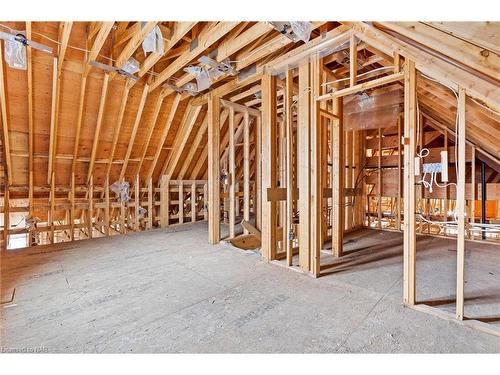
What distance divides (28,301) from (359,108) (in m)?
4.91

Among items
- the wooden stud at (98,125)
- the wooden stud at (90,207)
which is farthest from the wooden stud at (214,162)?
the wooden stud at (90,207)

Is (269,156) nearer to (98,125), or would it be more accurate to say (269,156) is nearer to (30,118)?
(98,125)

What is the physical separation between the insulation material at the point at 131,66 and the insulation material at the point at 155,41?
73cm

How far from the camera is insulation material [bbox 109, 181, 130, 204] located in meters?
5.68

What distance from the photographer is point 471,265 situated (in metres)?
3.17

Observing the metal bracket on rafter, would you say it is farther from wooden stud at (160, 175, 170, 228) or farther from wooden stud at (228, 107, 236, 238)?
wooden stud at (160, 175, 170, 228)

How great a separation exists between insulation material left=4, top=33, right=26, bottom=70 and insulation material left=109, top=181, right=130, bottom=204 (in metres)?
3.14

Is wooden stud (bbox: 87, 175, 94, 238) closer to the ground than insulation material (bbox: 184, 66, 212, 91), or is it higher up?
closer to the ground

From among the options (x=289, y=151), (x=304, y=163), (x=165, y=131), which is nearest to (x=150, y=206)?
(x=165, y=131)

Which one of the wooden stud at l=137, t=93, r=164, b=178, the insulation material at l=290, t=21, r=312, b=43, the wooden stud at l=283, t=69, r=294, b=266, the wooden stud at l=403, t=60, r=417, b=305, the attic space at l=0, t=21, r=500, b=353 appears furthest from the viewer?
the wooden stud at l=137, t=93, r=164, b=178

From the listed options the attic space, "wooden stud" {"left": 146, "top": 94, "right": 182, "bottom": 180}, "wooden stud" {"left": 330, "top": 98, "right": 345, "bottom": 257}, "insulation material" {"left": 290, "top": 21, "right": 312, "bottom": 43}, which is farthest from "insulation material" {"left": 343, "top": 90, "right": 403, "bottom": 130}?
"wooden stud" {"left": 146, "top": 94, "right": 182, "bottom": 180}

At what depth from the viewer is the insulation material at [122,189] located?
568cm

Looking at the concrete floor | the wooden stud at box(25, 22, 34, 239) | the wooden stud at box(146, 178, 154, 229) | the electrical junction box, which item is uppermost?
the wooden stud at box(25, 22, 34, 239)
